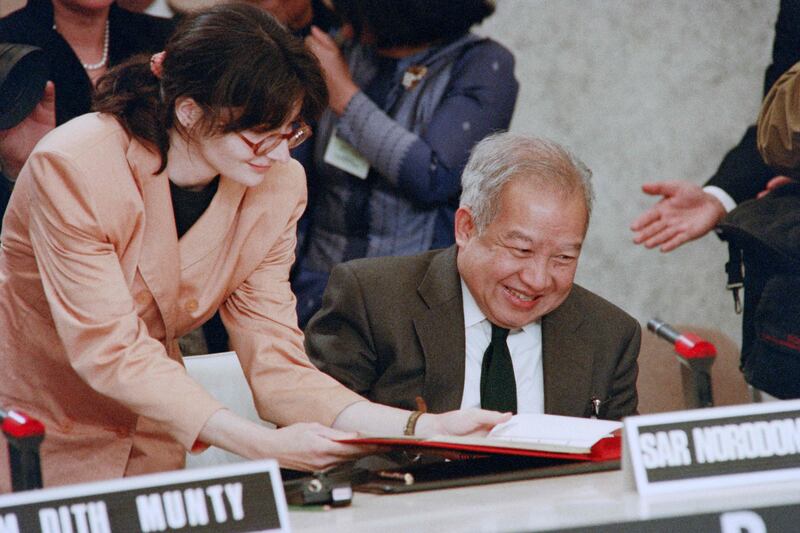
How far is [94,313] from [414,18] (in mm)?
1507

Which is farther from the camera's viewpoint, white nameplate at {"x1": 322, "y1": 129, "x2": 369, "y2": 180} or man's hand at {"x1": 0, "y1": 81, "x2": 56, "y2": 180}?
white nameplate at {"x1": 322, "y1": 129, "x2": 369, "y2": 180}

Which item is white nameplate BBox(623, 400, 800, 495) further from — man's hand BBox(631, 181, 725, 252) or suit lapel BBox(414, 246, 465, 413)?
man's hand BBox(631, 181, 725, 252)

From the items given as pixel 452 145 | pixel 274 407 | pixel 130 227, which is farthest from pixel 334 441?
pixel 452 145

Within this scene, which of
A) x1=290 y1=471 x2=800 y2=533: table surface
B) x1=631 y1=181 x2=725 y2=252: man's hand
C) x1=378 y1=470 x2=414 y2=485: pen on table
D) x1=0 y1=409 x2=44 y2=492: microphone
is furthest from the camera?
x1=631 y1=181 x2=725 y2=252: man's hand

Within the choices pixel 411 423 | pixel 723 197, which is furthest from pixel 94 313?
pixel 723 197

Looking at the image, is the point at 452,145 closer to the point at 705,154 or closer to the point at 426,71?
the point at 426,71

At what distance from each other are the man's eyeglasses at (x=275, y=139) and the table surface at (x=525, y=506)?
0.65m

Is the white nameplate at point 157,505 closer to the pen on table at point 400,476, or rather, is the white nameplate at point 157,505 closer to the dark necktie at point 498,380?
the pen on table at point 400,476

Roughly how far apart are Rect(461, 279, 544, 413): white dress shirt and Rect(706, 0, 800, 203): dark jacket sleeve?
1059mm

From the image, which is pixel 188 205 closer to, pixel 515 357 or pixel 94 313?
pixel 94 313

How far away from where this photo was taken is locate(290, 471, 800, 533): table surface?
1326 millimetres

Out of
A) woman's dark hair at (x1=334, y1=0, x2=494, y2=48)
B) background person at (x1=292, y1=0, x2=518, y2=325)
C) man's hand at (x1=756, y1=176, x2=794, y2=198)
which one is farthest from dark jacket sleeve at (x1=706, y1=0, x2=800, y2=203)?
woman's dark hair at (x1=334, y1=0, x2=494, y2=48)

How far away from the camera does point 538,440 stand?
187 centimetres

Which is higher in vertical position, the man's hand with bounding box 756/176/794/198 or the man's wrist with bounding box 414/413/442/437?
the man's wrist with bounding box 414/413/442/437
